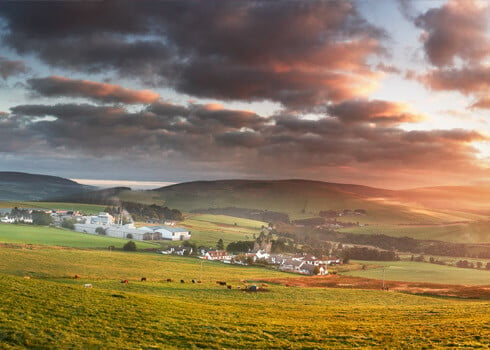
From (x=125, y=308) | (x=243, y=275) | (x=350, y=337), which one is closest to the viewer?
(x=350, y=337)

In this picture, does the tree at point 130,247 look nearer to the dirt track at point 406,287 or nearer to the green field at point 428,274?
the dirt track at point 406,287

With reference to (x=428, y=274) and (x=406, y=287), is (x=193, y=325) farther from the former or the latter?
(x=428, y=274)

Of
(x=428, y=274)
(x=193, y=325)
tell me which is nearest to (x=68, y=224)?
(x=428, y=274)

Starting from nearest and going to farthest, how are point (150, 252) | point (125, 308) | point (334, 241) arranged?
point (125, 308), point (150, 252), point (334, 241)

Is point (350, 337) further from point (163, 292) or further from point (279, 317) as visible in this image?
point (163, 292)

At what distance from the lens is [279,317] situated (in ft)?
108

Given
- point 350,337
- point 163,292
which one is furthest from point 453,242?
point 350,337

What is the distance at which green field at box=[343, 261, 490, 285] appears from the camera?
92188 millimetres

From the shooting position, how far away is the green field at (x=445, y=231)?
513 ft

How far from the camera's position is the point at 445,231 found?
551 feet

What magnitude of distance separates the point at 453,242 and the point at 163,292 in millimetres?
138546

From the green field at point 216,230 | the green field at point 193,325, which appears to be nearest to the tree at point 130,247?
the green field at point 216,230

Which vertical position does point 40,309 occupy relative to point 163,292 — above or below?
above

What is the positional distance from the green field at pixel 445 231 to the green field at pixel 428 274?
4953cm
